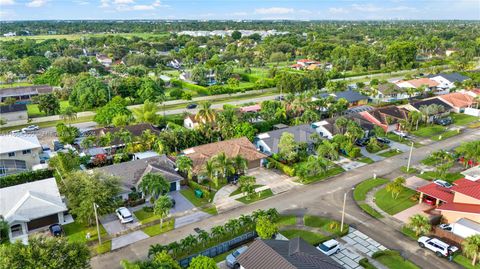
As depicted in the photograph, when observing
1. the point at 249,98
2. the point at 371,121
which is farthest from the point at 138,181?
the point at 249,98

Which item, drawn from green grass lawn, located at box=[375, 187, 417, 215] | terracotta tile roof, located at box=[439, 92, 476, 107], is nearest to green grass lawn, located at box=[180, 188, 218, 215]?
green grass lawn, located at box=[375, 187, 417, 215]

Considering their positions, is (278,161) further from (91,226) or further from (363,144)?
(91,226)

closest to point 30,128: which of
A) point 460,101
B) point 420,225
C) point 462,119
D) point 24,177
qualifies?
point 24,177

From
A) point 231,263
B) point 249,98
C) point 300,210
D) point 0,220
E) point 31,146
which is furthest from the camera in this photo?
point 249,98

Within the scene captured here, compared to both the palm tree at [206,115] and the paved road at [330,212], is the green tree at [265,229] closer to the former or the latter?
the paved road at [330,212]

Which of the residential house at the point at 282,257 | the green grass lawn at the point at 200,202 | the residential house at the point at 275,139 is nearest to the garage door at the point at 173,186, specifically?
the green grass lawn at the point at 200,202
